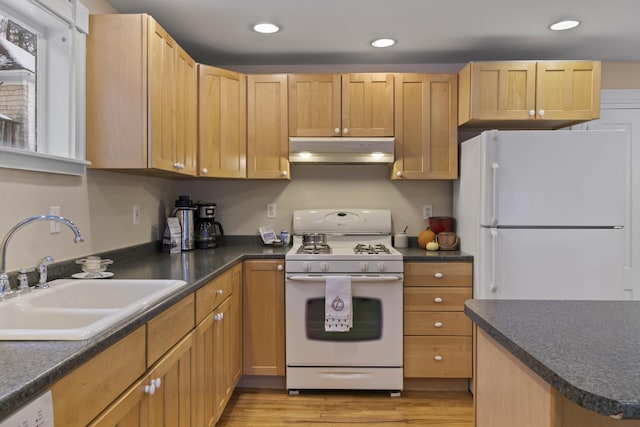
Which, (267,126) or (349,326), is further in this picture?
(267,126)

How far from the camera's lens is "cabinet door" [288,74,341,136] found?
9.78ft

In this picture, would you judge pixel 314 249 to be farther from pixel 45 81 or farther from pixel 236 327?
pixel 45 81

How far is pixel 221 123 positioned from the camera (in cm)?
287

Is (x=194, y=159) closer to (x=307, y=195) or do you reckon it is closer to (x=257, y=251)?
(x=257, y=251)

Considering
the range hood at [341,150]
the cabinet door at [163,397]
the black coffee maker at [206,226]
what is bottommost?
the cabinet door at [163,397]

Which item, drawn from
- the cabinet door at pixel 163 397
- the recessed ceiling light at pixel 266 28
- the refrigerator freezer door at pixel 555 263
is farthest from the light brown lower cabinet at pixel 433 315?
the recessed ceiling light at pixel 266 28

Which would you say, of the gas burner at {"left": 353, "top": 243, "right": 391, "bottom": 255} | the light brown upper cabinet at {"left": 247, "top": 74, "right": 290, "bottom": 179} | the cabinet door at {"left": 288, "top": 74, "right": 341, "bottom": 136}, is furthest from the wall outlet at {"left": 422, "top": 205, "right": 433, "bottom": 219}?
the light brown upper cabinet at {"left": 247, "top": 74, "right": 290, "bottom": 179}

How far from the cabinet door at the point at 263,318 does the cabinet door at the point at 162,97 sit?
2.96 feet

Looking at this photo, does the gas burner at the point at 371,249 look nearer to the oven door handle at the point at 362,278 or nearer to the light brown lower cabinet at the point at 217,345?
the oven door handle at the point at 362,278

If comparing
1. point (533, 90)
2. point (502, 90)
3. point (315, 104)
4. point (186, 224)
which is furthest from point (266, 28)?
point (533, 90)

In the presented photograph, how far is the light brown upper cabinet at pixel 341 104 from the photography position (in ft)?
9.77

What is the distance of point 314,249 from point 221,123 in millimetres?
1109

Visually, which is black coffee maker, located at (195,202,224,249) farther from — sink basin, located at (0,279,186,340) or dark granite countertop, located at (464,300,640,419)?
dark granite countertop, located at (464,300,640,419)

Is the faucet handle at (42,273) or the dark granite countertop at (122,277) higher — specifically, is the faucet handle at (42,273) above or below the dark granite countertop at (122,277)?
above
